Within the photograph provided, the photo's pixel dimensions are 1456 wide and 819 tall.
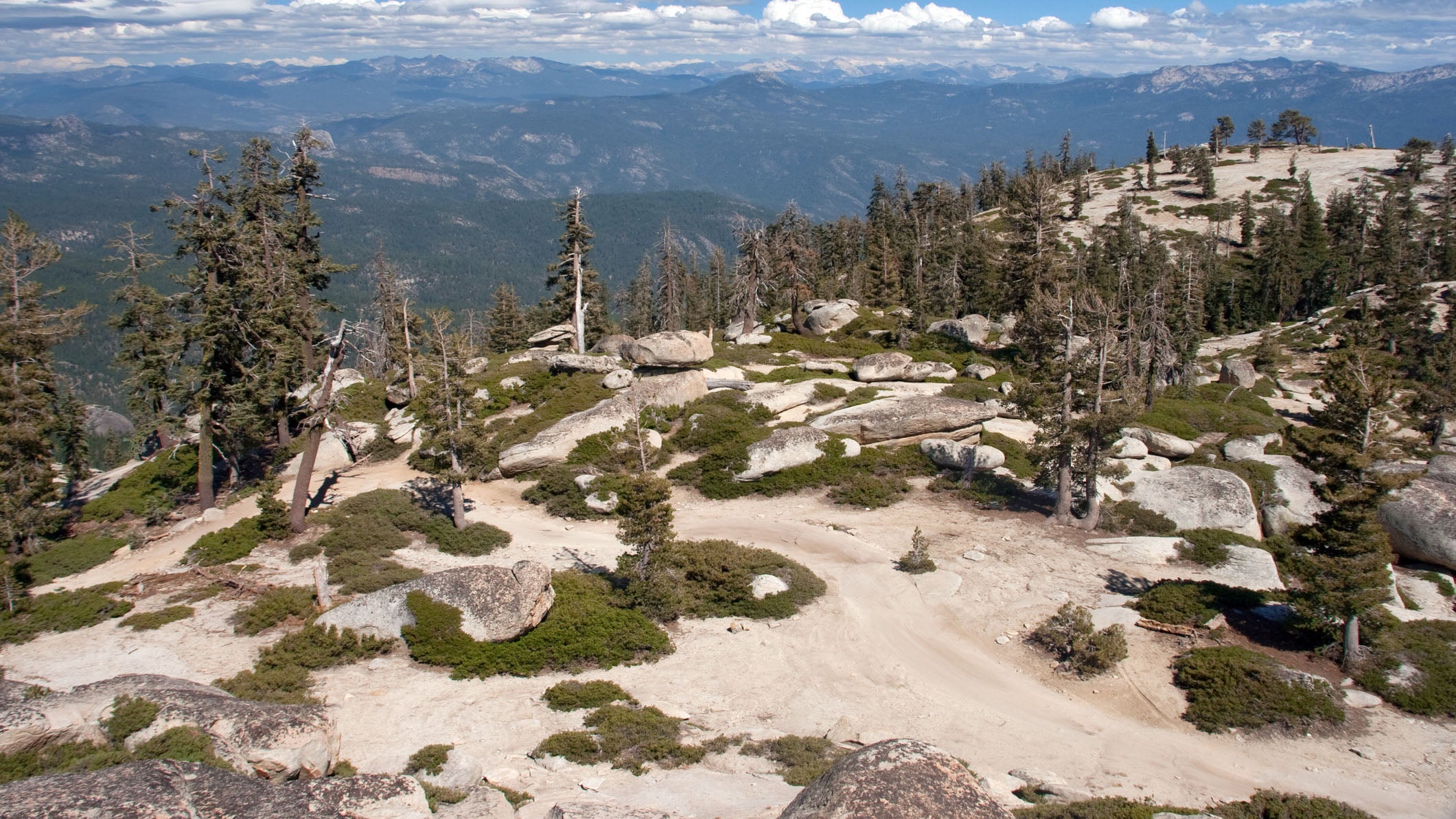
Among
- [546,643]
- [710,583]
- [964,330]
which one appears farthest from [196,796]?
[964,330]

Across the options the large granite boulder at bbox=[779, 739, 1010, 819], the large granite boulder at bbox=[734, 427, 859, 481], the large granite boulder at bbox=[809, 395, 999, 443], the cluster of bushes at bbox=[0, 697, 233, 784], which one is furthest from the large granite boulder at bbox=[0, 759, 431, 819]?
the large granite boulder at bbox=[809, 395, 999, 443]

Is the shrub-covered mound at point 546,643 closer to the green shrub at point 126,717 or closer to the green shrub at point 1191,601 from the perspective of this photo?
the green shrub at point 126,717

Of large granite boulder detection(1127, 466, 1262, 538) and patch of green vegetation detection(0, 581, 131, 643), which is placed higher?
large granite boulder detection(1127, 466, 1262, 538)

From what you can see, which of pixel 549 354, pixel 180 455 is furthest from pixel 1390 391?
pixel 180 455

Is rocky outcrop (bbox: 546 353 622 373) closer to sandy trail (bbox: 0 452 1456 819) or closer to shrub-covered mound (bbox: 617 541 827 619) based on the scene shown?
sandy trail (bbox: 0 452 1456 819)

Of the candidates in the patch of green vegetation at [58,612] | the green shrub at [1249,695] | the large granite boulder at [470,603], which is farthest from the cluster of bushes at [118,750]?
the green shrub at [1249,695]

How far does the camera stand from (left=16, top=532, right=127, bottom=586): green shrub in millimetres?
28688

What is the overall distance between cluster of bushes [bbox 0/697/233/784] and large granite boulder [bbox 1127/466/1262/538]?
3336 centimetres

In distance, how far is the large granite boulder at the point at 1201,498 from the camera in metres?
31.5

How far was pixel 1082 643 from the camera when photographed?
22.4 meters

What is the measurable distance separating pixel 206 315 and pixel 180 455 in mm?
11498

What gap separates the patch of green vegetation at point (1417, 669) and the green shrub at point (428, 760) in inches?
952

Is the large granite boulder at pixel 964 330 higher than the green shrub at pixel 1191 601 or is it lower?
higher

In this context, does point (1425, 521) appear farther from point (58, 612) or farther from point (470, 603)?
point (58, 612)
